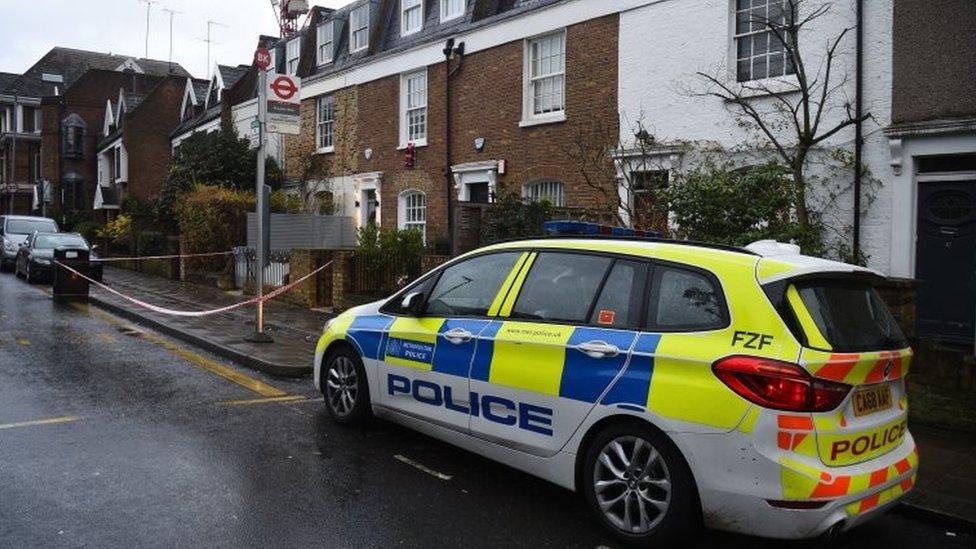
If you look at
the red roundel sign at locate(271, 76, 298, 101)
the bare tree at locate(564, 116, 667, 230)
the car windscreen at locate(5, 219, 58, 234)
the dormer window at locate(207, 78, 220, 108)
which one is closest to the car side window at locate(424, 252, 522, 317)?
the red roundel sign at locate(271, 76, 298, 101)

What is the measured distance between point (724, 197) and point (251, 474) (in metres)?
5.92

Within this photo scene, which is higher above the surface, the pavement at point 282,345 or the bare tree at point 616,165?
the bare tree at point 616,165

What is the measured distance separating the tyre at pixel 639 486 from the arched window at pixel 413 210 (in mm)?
14035

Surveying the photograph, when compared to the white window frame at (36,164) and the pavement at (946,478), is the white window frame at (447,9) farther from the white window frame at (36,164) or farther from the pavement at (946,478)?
the white window frame at (36,164)

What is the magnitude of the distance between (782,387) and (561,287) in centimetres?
156

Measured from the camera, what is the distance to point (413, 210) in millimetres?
18562

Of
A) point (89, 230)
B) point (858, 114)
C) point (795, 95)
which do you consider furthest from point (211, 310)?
point (89, 230)

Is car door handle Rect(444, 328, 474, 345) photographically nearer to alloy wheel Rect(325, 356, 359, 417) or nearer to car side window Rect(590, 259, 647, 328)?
car side window Rect(590, 259, 647, 328)

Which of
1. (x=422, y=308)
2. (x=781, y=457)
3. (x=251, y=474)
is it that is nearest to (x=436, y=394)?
(x=422, y=308)

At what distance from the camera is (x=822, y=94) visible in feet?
33.4

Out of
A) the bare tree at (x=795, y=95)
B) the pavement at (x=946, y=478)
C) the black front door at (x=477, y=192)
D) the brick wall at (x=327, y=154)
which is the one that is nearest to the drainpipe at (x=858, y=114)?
the bare tree at (x=795, y=95)

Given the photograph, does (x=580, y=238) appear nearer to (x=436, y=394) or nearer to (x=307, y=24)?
(x=436, y=394)

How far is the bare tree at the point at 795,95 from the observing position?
9.72 metres

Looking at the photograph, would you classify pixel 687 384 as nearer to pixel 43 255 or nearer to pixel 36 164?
pixel 43 255
